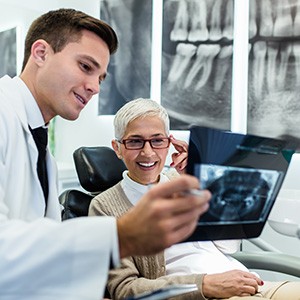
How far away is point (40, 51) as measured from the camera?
4.41 ft

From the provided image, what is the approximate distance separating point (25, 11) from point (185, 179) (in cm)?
303

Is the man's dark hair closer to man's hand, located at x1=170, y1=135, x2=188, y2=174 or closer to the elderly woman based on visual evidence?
the elderly woman

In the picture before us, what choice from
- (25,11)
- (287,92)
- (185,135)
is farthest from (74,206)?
(25,11)

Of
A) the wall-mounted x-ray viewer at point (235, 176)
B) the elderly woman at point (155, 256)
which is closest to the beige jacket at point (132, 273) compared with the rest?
the elderly woman at point (155, 256)

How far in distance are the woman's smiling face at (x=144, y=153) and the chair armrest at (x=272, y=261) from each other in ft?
1.91

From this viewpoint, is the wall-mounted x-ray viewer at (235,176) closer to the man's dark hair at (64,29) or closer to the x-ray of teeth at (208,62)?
the man's dark hair at (64,29)

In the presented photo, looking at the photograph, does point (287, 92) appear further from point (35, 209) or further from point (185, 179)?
point (185, 179)

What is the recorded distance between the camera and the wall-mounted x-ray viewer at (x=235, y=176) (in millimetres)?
918

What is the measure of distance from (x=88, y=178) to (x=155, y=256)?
696 millimetres

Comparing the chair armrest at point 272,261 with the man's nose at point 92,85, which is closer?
the man's nose at point 92,85

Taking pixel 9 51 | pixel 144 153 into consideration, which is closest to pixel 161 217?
pixel 144 153

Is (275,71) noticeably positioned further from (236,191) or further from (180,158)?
(236,191)

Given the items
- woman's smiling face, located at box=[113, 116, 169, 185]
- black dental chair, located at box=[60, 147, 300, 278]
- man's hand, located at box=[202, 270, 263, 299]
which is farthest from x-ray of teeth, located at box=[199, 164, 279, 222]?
black dental chair, located at box=[60, 147, 300, 278]

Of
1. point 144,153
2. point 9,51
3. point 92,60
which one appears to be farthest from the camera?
point 9,51
